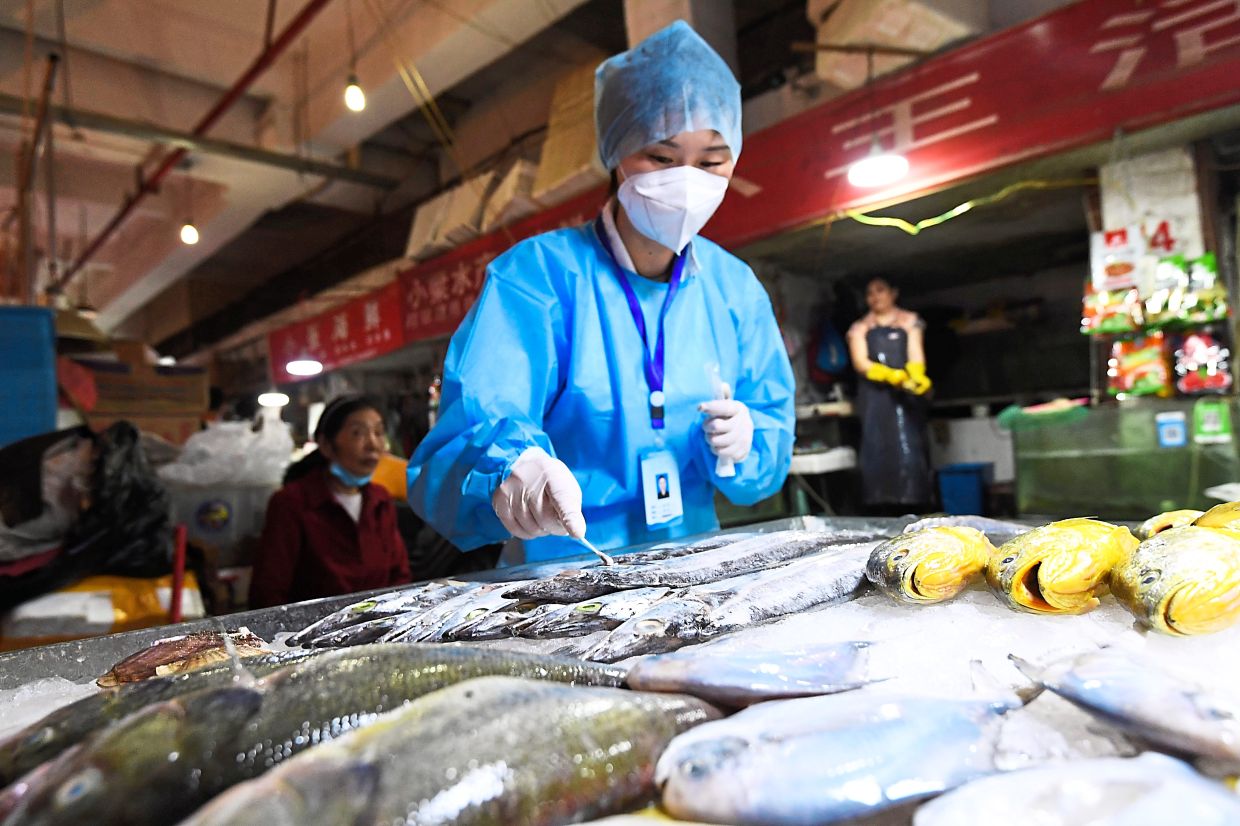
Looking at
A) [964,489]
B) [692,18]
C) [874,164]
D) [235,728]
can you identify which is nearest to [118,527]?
[235,728]

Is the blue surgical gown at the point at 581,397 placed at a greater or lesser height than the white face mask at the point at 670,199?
lesser

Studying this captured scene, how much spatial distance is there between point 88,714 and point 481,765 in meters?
0.43

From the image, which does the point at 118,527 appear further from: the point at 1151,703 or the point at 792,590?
the point at 1151,703

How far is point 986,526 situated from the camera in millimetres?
1536

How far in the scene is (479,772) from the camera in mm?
571

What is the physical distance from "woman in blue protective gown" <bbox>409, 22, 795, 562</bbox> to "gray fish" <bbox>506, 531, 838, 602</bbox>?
0.38m

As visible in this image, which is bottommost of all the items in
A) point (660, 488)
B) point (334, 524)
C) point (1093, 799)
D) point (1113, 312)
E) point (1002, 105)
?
point (334, 524)

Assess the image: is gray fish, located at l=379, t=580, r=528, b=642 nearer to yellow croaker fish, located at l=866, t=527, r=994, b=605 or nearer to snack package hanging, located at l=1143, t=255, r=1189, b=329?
yellow croaker fish, located at l=866, t=527, r=994, b=605

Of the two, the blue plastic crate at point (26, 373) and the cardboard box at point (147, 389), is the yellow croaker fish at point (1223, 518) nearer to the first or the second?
the blue plastic crate at point (26, 373)

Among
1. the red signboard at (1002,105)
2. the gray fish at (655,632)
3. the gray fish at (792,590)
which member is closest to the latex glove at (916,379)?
the red signboard at (1002,105)

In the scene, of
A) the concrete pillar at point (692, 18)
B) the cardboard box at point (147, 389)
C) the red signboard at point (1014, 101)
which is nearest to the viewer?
the red signboard at point (1014, 101)

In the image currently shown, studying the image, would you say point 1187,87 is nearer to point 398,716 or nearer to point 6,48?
point 398,716

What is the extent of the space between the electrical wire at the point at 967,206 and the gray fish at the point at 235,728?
4.65 metres

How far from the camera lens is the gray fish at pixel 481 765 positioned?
Result: 0.52 m
